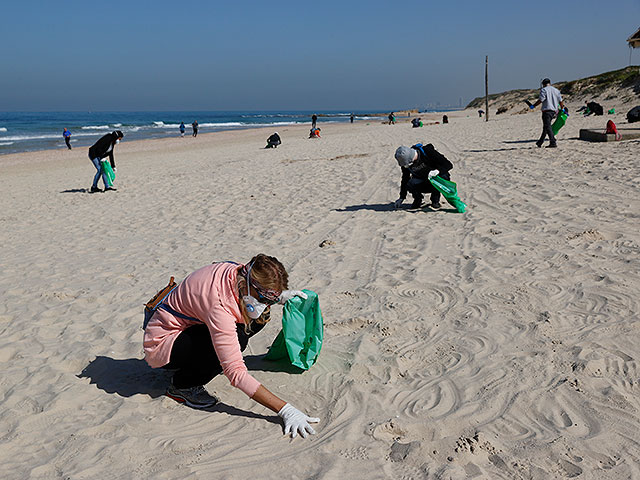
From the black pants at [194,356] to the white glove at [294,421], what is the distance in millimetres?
525

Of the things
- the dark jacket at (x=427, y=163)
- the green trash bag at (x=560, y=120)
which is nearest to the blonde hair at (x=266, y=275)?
the dark jacket at (x=427, y=163)

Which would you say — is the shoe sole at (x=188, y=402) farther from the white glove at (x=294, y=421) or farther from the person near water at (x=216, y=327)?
the white glove at (x=294, y=421)

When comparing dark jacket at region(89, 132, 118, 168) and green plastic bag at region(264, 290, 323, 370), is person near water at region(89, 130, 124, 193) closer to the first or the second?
dark jacket at region(89, 132, 118, 168)

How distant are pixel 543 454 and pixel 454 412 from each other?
1.61ft

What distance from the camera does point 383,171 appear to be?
11930 millimetres

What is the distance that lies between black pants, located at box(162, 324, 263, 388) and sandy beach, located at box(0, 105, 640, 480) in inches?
7.5

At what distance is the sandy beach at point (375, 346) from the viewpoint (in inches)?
99.1

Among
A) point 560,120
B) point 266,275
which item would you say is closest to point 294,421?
point 266,275

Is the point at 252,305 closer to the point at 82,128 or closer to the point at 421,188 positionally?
the point at 421,188

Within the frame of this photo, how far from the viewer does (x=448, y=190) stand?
7062mm

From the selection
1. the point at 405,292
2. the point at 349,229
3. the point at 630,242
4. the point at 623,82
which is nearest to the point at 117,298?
the point at 405,292

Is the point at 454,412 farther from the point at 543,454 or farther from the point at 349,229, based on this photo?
the point at 349,229

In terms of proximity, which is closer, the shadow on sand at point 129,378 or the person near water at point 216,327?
the person near water at point 216,327

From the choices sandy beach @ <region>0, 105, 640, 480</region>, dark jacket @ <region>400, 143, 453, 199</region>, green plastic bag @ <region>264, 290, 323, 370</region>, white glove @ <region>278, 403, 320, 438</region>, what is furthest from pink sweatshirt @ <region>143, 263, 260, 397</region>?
dark jacket @ <region>400, 143, 453, 199</region>
